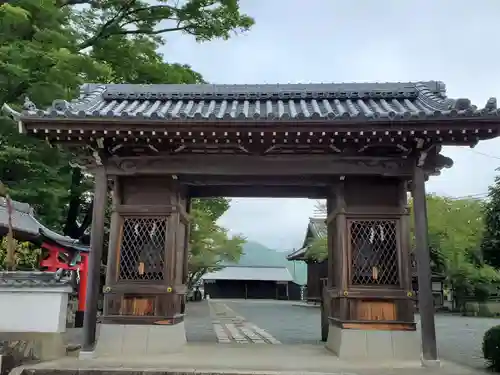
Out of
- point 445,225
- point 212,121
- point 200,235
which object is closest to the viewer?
point 212,121

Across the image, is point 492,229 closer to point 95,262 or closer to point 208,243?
point 95,262

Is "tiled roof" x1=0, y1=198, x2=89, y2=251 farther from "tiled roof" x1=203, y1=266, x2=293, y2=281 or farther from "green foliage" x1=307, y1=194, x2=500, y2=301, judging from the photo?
"tiled roof" x1=203, y1=266, x2=293, y2=281

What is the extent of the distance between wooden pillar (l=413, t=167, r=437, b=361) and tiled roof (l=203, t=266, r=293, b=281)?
45021 mm

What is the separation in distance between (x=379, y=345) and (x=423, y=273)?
4.90 ft

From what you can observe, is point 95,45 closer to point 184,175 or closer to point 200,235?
point 184,175

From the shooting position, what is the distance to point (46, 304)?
795 centimetres

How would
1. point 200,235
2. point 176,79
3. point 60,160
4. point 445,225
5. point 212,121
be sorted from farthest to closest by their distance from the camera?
point 200,235 → point 445,225 → point 176,79 → point 60,160 → point 212,121

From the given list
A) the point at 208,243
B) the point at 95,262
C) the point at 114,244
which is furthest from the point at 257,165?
the point at 208,243

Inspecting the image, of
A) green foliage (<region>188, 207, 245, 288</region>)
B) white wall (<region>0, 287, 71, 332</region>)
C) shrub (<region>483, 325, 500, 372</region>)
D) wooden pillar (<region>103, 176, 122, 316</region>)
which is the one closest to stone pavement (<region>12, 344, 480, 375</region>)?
shrub (<region>483, 325, 500, 372</region>)

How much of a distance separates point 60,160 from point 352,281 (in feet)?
38.5

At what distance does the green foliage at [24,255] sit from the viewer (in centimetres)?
1261

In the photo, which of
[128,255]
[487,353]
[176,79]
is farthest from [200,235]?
[487,353]

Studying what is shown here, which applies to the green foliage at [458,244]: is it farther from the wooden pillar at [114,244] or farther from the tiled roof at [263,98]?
the wooden pillar at [114,244]

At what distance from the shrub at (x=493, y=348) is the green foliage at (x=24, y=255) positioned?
11.4 m
